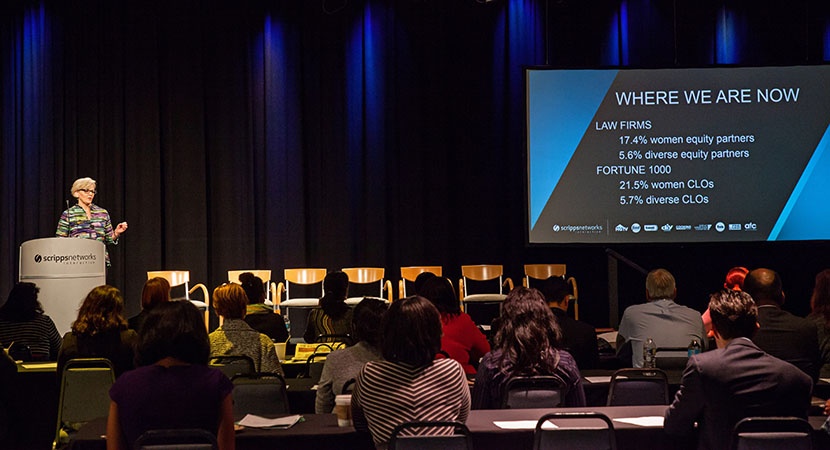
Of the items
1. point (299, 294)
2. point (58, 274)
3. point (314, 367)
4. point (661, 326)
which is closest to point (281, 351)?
point (314, 367)

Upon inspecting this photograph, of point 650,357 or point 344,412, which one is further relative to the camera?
point 650,357

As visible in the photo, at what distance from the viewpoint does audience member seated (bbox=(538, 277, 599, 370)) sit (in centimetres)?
501

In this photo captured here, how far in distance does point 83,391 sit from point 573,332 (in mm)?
2692

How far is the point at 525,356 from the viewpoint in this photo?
155 inches

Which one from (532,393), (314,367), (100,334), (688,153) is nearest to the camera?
(532,393)

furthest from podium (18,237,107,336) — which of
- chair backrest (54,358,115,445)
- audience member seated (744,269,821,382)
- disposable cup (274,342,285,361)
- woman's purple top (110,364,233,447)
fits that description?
audience member seated (744,269,821,382)

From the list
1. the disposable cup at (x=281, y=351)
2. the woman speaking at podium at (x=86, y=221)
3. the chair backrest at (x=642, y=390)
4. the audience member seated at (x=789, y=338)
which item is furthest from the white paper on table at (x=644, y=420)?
the woman speaking at podium at (x=86, y=221)

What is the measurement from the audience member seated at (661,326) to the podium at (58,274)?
4.34 m

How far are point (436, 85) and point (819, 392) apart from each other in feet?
23.4

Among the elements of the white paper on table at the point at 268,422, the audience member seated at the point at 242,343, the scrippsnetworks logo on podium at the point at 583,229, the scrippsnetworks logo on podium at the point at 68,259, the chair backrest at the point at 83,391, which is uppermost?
the scrippsnetworks logo on podium at the point at 583,229

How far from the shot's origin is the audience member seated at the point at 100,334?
196 inches

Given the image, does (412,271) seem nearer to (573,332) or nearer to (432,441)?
(573,332)

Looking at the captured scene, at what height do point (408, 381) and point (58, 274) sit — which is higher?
point (58, 274)

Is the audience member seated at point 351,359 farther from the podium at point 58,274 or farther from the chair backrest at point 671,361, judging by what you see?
the podium at point 58,274
